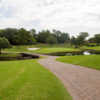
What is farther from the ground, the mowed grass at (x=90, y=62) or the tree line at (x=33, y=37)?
the tree line at (x=33, y=37)

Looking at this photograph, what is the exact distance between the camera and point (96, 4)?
15852 millimetres

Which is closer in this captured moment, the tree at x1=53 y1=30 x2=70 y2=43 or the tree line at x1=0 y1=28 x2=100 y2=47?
the tree line at x1=0 y1=28 x2=100 y2=47

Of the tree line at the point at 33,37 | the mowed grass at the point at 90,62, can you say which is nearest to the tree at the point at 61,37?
the tree line at the point at 33,37

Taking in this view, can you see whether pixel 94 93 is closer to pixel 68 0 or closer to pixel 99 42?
pixel 68 0

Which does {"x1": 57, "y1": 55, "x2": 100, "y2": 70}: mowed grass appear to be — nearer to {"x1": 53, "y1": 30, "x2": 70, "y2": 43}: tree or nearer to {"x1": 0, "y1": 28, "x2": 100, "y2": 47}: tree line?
{"x1": 0, "y1": 28, "x2": 100, "y2": 47}: tree line

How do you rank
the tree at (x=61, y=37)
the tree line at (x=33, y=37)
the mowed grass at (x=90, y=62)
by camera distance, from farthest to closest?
the tree at (x=61, y=37), the tree line at (x=33, y=37), the mowed grass at (x=90, y=62)

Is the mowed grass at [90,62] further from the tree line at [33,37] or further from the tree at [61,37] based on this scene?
the tree at [61,37]

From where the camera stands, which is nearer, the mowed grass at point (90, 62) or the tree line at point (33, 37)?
the mowed grass at point (90, 62)

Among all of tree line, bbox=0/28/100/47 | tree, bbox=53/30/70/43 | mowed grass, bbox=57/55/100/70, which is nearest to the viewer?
mowed grass, bbox=57/55/100/70

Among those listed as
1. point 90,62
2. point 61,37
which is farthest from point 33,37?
point 90,62

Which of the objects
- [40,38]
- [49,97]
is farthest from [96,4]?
[40,38]

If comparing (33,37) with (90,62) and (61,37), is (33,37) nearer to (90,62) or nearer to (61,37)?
(61,37)

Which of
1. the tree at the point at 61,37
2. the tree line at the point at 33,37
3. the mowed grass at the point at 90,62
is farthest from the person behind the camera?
the tree at the point at 61,37

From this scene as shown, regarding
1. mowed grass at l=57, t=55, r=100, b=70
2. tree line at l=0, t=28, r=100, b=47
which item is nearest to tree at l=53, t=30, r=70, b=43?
tree line at l=0, t=28, r=100, b=47
